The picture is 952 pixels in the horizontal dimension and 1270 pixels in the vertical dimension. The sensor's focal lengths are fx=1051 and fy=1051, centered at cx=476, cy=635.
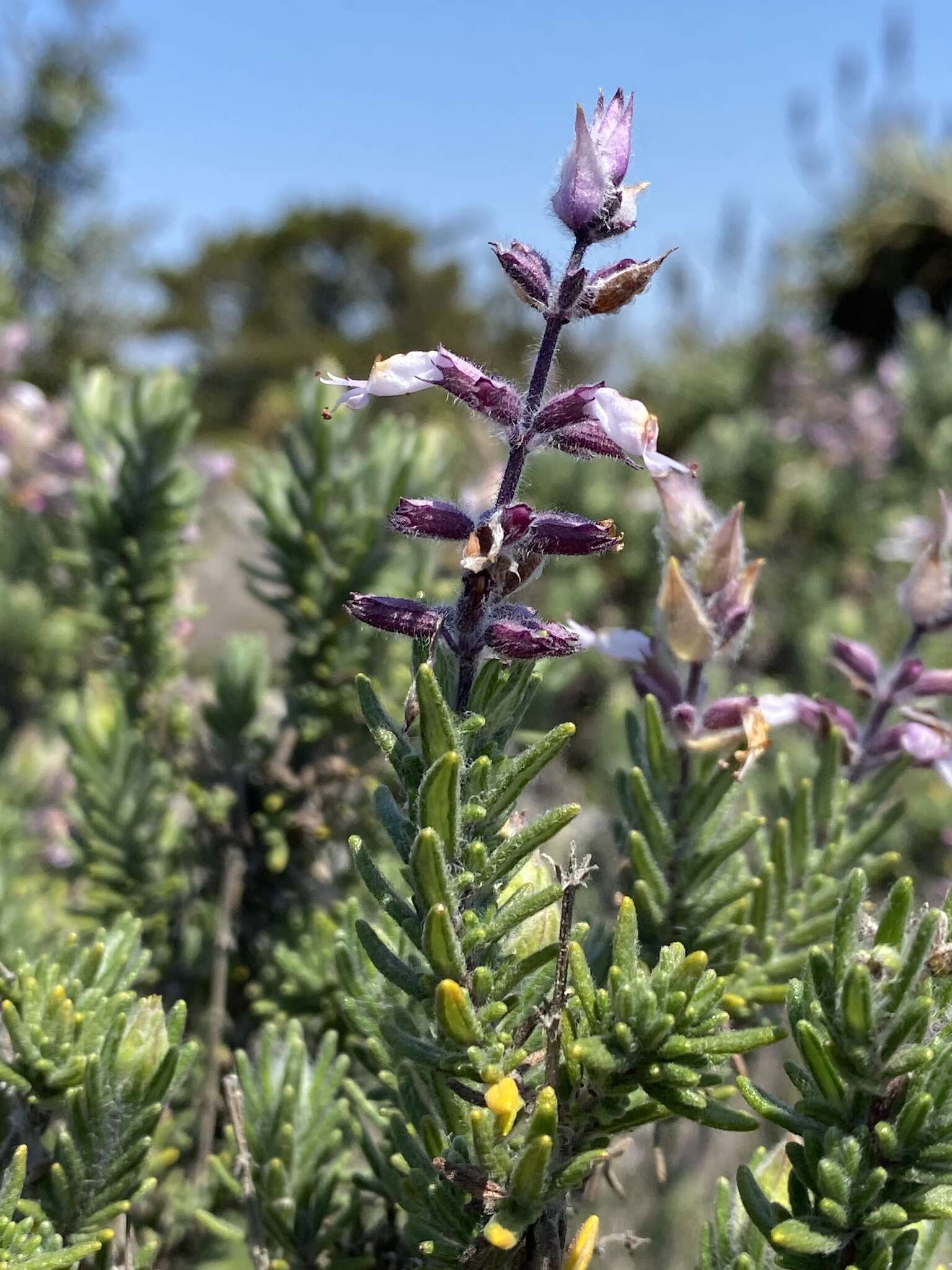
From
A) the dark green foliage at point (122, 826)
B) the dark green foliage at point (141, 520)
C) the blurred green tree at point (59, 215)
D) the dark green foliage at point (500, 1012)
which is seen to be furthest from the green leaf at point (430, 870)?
the blurred green tree at point (59, 215)

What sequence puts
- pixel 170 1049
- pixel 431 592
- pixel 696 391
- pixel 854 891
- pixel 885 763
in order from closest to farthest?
1. pixel 854 891
2. pixel 170 1049
3. pixel 885 763
4. pixel 431 592
5. pixel 696 391

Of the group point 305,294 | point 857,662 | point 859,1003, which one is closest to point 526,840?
point 859,1003

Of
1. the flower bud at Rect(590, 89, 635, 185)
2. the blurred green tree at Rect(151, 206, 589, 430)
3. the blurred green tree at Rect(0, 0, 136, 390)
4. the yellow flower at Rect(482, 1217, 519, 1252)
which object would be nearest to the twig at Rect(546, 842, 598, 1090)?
the yellow flower at Rect(482, 1217, 519, 1252)

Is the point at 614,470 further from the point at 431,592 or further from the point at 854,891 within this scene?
the point at 854,891

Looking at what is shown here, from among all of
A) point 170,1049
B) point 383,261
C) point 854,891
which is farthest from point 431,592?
point 383,261

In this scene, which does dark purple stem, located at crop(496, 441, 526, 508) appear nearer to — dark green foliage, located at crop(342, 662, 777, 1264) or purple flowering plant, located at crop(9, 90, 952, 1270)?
purple flowering plant, located at crop(9, 90, 952, 1270)

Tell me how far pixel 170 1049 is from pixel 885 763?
916 millimetres

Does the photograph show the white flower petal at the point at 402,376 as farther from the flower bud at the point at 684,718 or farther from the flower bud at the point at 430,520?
the flower bud at the point at 684,718

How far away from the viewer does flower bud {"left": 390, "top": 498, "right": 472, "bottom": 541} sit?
2.95ft

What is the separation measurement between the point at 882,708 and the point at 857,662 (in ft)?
0.22

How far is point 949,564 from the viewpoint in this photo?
139 cm

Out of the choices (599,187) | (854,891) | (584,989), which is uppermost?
(599,187)

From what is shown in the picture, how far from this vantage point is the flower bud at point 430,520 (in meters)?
0.90

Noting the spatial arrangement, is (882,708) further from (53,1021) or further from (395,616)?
(53,1021)
